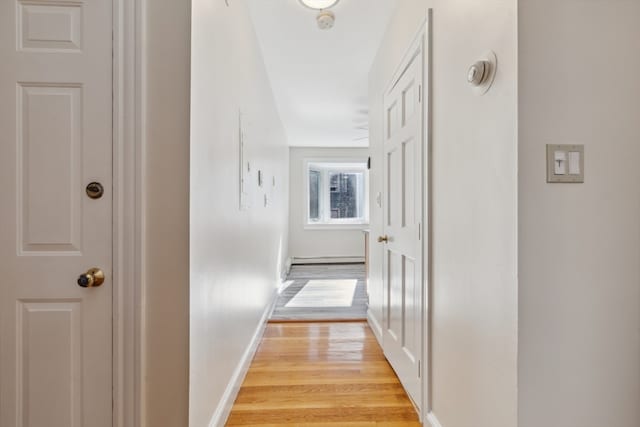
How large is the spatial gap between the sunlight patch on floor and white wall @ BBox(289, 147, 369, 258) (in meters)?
1.81

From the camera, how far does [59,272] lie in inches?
44.8

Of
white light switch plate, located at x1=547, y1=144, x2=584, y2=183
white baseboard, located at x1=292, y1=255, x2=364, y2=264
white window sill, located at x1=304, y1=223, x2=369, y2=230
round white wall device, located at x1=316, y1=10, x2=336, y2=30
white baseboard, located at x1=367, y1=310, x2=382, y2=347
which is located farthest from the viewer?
white window sill, located at x1=304, y1=223, x2=369, y2=230

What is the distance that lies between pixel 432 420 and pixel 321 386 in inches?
28.6

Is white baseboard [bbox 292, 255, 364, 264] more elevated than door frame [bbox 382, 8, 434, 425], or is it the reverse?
door frame [bbox 382, 8, 434, 425]

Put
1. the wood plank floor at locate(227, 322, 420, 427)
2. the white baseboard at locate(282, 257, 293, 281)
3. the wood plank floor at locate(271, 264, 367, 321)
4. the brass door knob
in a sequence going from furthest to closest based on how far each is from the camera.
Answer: the white baseboard at locate(282, 257, 293, 281) → the wood plank floor at locate(271, 264, 367, 321) → the wood plank floor at locate(227, 322, 420, 427) → the brass door knob

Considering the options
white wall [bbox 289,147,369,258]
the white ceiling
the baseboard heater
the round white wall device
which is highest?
the white ceiling

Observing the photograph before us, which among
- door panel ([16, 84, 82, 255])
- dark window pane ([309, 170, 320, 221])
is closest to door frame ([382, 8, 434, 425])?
door panel ([16, 84, 82, 255])

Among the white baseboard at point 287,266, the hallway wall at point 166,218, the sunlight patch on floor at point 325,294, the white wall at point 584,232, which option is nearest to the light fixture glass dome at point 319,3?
the hallway wall at point 166,218

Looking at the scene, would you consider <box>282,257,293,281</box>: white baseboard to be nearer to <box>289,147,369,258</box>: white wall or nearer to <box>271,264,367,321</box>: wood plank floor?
<box>271,264,367,321</box>: wood plank floor

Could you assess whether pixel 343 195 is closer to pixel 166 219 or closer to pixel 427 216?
pixel 427 216

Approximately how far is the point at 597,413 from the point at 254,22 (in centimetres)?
277

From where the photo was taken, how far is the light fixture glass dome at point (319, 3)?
6.64 feet

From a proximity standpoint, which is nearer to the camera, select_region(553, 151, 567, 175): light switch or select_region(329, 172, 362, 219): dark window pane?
select_region(553, 151, 567, 175): light switch

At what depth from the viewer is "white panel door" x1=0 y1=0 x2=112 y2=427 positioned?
1.13 m
